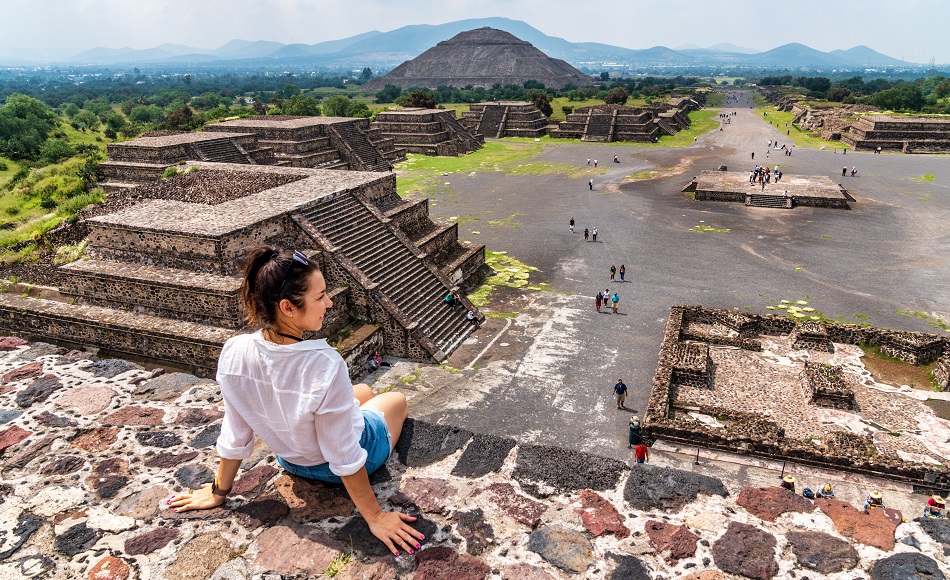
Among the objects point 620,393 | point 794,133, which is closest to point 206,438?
point 620,393

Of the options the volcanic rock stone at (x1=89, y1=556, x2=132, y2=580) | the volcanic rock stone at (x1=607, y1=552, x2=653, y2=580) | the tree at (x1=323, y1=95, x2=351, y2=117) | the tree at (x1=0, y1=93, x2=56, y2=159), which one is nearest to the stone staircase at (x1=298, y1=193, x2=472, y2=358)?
the volcanic rock stone at (x1=607, y1=552, x2=653, y2=580)

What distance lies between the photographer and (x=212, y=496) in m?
4.29

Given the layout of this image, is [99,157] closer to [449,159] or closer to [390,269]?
[390,269]

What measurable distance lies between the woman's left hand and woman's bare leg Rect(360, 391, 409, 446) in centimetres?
135

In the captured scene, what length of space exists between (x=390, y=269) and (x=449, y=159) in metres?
33.9

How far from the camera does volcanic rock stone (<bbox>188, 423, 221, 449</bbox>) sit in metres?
5.31

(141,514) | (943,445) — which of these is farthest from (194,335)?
(943,445)

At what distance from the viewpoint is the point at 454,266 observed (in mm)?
18750

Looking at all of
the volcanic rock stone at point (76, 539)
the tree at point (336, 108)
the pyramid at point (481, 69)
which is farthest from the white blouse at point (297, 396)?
the pyramid at point (481, 69)

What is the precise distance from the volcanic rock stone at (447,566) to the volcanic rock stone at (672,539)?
146 cm

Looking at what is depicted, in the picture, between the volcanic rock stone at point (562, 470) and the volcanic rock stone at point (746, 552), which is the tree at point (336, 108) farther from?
the volcanic rock stone at point (746, 552)

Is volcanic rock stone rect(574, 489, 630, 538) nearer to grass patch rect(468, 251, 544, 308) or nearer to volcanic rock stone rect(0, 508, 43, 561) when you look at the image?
volcanic rock stone rect(0, 508, 43, 561)

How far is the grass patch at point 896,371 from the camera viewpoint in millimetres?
13953

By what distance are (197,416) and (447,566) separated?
3471 millimetres
